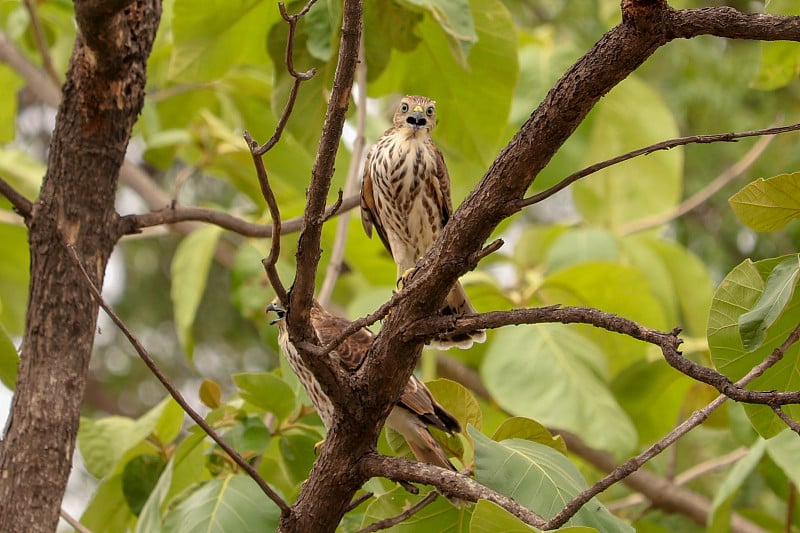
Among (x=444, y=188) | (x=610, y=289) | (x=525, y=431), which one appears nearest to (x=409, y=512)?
(x=525, y=431)

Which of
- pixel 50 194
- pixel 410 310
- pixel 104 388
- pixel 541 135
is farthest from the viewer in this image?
pixel 104 388

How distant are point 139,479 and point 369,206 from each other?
1174 millimetres

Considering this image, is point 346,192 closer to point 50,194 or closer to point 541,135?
point 50,194

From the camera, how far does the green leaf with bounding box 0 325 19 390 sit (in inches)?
97.7

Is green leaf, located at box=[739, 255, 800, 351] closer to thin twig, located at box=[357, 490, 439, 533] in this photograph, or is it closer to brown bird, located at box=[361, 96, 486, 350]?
thin twig, located at box=[357, 490, 439, 533]

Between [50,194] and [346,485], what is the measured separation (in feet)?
3.39

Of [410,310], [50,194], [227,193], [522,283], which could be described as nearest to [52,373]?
[50,194]

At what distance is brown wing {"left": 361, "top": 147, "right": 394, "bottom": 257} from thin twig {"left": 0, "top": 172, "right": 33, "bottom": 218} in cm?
129

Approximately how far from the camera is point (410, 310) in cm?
197

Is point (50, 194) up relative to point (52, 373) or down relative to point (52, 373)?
up

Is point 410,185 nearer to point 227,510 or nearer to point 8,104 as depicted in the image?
point 227,510

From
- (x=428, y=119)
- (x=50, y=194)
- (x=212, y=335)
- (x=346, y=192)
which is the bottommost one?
(x=50, y=194)

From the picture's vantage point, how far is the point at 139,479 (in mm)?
3094

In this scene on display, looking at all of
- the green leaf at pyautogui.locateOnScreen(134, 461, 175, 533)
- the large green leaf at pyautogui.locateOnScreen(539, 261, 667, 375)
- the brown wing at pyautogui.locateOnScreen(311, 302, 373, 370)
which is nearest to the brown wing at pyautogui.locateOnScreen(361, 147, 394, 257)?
the brown wing at pyautogui.locateOnScreen(311, 302, 373, 370)
